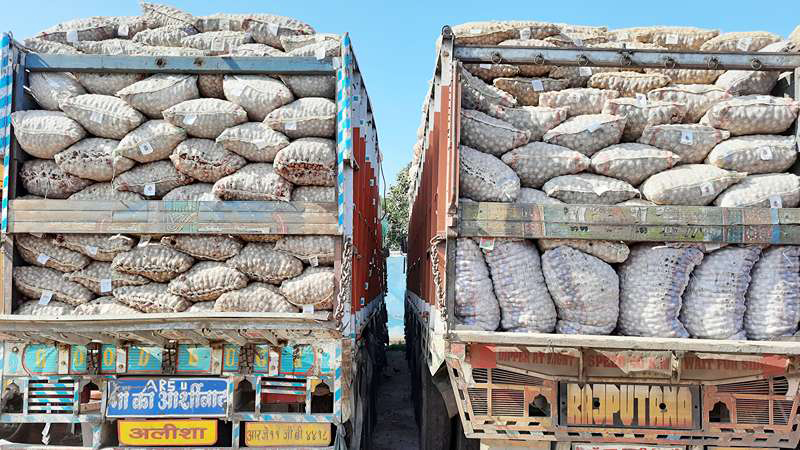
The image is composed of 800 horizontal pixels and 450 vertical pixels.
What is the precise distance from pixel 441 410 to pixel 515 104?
242cm

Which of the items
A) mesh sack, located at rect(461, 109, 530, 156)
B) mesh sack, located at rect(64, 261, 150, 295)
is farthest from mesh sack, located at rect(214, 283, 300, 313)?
mesh sack, located at rect(461, 109, 530, 156)

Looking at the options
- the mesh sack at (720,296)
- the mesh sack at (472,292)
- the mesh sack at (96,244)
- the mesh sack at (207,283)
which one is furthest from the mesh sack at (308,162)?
the mesh sack at (720,296)

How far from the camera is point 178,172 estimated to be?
340 centimetres

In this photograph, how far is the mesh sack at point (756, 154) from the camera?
3199mm

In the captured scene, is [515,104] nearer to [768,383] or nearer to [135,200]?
[768,383]

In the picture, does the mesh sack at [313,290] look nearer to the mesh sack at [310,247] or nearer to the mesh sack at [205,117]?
the mesh sack at [310,247]

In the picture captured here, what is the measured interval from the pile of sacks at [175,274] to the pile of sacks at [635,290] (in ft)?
3.21

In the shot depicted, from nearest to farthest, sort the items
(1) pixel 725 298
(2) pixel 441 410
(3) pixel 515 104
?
1. (1) pixel 725 298
2. (3) pixel 515 104
3. (2) pixel 441 410

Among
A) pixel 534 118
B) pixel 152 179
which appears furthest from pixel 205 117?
pixel 534 118

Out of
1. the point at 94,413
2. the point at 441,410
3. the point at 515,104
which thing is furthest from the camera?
the point at 441,410

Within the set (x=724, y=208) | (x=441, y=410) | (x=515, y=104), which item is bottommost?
(x=441, y=410)

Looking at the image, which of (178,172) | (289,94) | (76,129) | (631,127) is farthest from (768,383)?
(76,129)

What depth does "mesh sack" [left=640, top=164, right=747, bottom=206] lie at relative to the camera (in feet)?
10.2

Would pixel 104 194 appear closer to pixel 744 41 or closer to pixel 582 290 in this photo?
pixel 582 290
